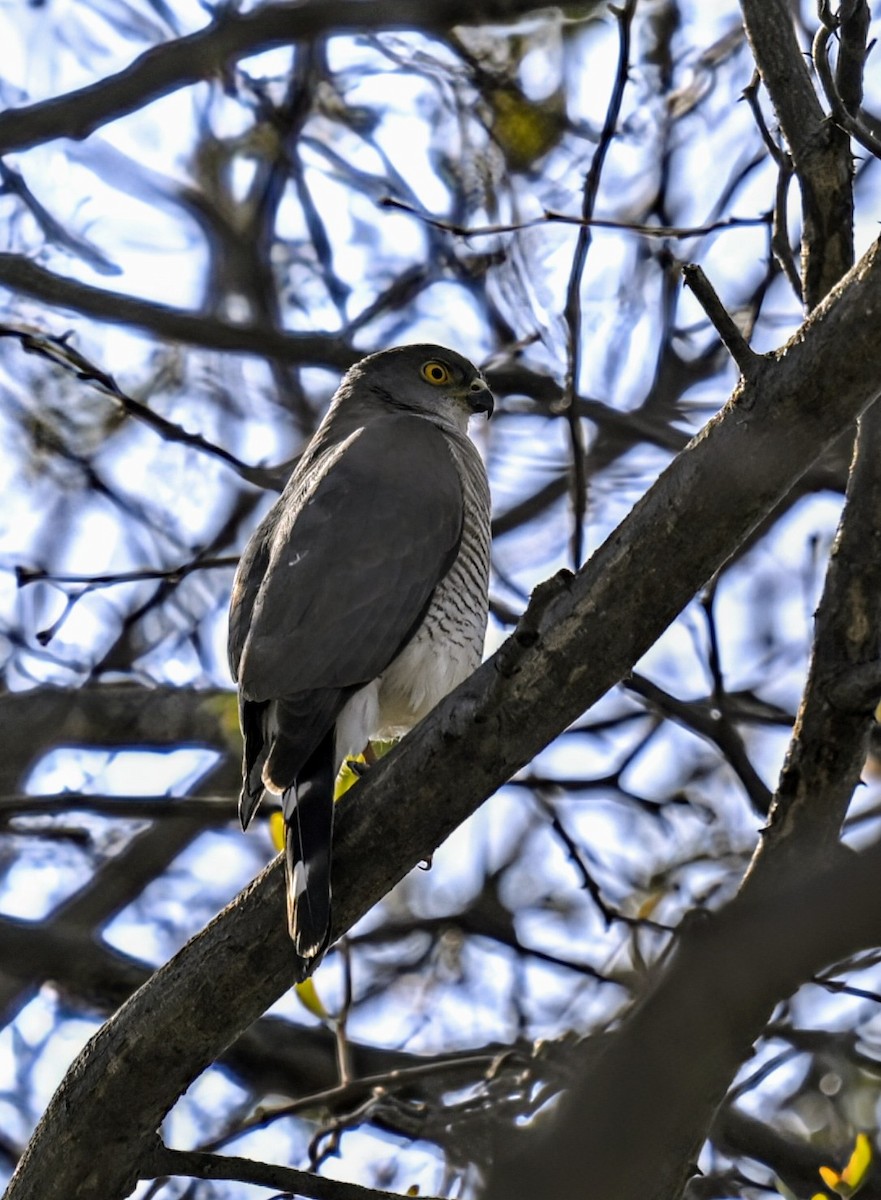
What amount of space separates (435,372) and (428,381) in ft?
0.16

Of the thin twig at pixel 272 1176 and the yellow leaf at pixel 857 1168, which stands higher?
the thin twig at pixel 272 1176

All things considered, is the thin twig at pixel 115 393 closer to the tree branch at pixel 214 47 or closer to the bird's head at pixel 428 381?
the bird's head at pixel 428 381

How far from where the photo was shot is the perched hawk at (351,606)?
355cm

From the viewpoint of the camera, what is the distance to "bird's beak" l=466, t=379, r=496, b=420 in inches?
215

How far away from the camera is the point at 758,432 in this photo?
2.67 meters

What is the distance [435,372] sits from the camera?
18.0 feet

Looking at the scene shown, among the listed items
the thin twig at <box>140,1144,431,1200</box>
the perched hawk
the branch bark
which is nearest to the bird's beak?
the perched hawk

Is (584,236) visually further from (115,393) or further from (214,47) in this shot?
(214,47)

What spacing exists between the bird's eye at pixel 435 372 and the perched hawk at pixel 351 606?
662mm

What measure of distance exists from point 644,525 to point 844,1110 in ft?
7.24

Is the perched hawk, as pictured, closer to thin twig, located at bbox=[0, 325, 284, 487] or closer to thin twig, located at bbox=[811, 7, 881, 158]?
thin twig, located at bbox=[0, 325, 284, 487]

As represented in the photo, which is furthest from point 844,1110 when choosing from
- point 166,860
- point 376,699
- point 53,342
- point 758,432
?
point 53,342

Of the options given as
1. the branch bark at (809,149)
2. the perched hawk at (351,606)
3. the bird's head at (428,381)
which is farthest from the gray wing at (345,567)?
the branch bark at (809,149)

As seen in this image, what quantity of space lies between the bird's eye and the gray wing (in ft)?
3.17
